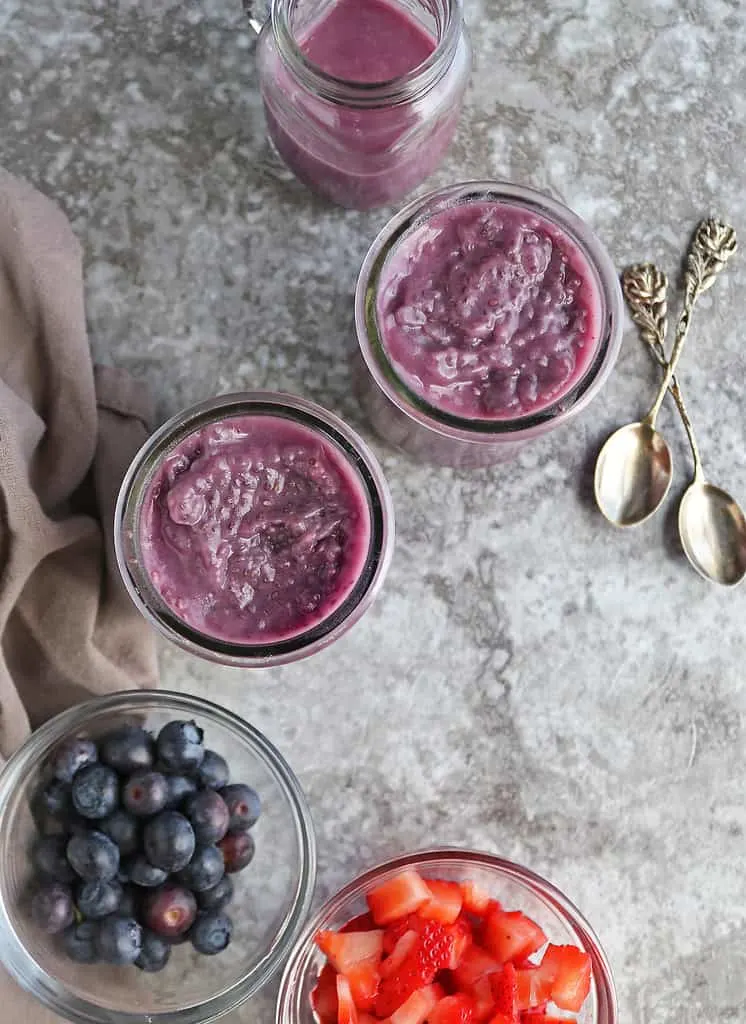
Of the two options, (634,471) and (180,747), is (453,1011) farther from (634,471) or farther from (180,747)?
(634,471)

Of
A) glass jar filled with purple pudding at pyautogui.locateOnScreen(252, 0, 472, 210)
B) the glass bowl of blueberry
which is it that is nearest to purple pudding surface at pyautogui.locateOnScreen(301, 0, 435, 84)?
glass jar filled with purple pudding at pyautogui.locateOnScreen(252, 0, 472, 210)

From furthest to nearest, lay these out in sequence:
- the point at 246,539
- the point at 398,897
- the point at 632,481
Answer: the point at 632,481 → the point at 398,897 → the point at 246,539

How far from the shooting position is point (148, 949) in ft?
4.66

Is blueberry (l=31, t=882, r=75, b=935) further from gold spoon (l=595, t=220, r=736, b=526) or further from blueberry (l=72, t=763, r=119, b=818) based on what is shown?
gold spoon (l=595, t=220, r=736, b=526)

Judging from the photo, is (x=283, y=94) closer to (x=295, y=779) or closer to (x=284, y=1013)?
(x=295, y=779)

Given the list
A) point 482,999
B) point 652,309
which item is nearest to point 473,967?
point 482,999

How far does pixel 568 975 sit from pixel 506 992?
90 mm

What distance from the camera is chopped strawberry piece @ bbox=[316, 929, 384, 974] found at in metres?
1.43

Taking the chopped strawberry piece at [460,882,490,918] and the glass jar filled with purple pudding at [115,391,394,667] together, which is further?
the chopped strawberry piece at [460,882,490,918]

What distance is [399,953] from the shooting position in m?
1.42

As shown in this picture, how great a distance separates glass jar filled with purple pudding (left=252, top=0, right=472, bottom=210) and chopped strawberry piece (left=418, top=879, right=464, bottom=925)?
913 millimetres

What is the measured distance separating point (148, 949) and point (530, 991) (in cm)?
47

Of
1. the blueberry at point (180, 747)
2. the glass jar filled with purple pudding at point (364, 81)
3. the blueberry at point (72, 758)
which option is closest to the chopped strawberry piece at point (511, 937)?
the blueberry at point (180, 747)

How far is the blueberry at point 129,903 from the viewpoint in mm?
1412
